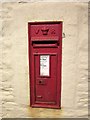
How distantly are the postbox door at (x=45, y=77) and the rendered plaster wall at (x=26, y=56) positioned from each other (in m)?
0.13

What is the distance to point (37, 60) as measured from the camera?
9.86 ft

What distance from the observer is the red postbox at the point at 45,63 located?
9.59 ft

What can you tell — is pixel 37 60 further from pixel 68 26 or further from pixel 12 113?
pixel 12 113

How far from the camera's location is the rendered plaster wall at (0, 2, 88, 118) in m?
2.88

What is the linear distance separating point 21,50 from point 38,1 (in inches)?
28.2

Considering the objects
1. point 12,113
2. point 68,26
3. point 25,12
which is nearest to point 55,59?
point 68,26

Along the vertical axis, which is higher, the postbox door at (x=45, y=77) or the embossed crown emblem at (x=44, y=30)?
the embossed crown emblem at (x=44, y=30)

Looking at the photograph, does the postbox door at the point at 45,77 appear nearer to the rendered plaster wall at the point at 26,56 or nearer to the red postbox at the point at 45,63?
the red postbox at the point at 45,63

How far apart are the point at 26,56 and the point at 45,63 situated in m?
0.29

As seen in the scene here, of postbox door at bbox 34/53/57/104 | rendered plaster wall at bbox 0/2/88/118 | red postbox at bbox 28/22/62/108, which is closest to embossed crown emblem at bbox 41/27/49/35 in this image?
red postbox at bbox 28/22/62/108

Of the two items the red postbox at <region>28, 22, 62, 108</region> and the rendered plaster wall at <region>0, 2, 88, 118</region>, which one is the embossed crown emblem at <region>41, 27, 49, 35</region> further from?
the rendered plaster wall at <region>0, 2, 88, 118</region>

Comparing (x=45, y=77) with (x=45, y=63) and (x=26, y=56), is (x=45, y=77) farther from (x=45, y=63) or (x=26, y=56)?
(x=26, y=56)

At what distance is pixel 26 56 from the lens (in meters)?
3.02

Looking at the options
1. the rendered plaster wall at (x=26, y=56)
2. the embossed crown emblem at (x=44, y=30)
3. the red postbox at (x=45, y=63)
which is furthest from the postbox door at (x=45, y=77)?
the embossed crown emblem at (x=44, y=30)
